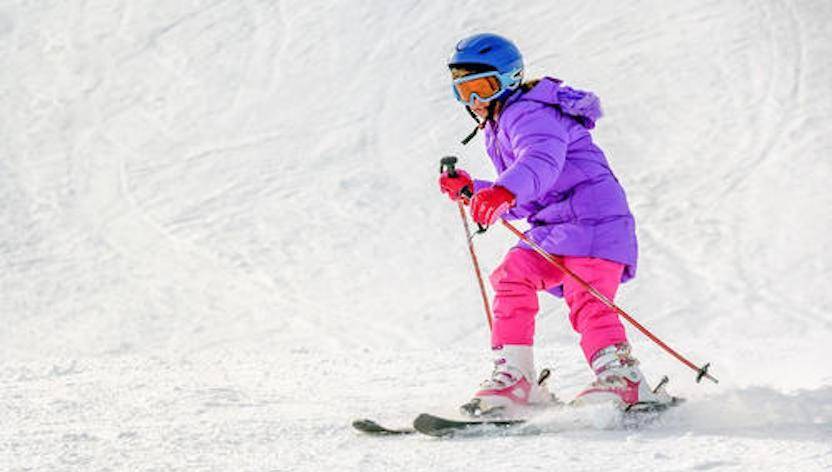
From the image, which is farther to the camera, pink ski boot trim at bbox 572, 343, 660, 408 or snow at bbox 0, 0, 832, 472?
pink ski boot trim at bbox 572, 343, 660, 408

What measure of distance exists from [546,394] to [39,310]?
6.38 meters

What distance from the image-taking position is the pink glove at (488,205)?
3.95m

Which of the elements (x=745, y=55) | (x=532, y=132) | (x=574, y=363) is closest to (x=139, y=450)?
(x=532, y=132)

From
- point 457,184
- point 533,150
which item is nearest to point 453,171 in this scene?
point 457,184

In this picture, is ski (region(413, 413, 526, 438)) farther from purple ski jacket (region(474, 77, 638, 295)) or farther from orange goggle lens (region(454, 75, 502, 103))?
orange goggle lens (region(454, 75, 502, 103))

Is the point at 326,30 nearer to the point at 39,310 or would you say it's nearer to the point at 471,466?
the point at 39,310

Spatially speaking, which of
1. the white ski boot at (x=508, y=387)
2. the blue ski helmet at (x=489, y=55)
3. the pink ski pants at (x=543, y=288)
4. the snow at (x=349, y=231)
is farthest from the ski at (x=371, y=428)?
the blue ski helmet at (x=489, y=55)

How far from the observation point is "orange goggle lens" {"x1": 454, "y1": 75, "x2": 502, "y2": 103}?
177 inches

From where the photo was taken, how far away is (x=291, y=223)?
426 inches

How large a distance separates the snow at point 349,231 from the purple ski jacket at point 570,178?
27.1 inches

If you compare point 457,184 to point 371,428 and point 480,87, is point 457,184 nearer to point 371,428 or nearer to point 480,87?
point 480,87

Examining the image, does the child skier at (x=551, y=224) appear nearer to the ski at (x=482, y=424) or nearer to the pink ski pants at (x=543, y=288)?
the pink ski pants at (x=543, y=288)

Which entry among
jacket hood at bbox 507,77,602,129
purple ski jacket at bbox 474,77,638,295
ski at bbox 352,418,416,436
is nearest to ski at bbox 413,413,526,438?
ski at bbox 352,418,416,436

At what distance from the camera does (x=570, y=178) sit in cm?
444
